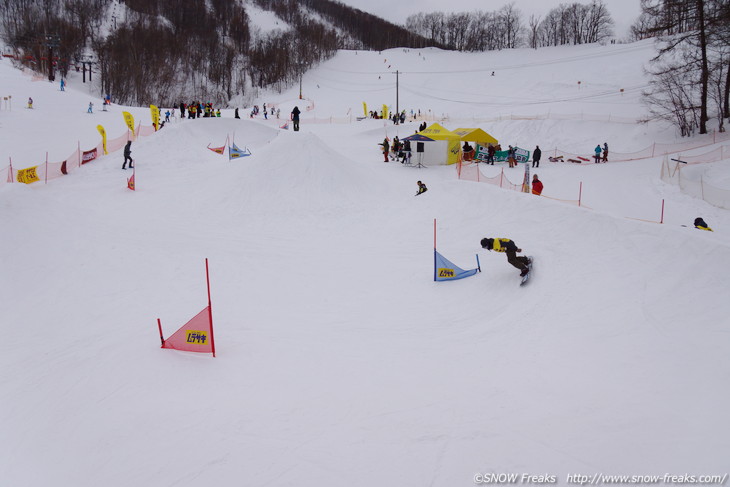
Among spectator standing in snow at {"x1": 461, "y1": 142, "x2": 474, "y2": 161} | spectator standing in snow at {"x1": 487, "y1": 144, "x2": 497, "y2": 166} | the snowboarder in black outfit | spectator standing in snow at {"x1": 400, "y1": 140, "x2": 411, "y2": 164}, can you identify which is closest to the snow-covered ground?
the snowboarder in black outfit

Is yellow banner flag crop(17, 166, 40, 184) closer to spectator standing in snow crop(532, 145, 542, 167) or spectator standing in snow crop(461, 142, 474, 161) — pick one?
spectator standing in snow crop(461, 142, 474, 161)

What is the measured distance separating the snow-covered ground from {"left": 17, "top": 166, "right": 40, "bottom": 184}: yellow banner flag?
2.82 ft

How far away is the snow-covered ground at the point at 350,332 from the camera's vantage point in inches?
238

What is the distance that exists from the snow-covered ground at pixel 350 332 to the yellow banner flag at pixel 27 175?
859 millimetres

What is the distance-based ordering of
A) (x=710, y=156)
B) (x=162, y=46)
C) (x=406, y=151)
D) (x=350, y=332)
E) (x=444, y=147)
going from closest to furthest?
(x=350, y=332), (x=710, y=156), (x=406, y=151), (x=444, y=147), (x=162, y=46)

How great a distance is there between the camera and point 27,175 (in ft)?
69.0

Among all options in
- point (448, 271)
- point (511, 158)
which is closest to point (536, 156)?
point (511, 158)

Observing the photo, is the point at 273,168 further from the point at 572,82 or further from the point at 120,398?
the point at 572,82

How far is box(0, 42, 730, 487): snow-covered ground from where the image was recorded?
605 cm

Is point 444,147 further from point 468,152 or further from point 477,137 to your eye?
point 477,137

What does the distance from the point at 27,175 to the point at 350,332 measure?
64.1 feet

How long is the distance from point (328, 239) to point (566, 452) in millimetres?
12845

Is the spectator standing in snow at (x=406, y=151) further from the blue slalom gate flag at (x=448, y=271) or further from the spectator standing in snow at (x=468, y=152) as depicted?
the blue slalom gate flag at (x=448, y=271)

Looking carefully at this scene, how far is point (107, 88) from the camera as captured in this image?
67.6m
